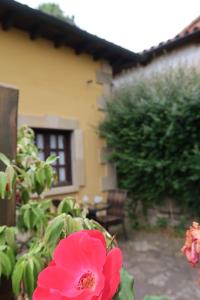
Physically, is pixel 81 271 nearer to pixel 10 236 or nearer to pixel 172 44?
pixel 10 236

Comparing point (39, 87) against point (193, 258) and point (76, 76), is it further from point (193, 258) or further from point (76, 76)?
point (193, 258)

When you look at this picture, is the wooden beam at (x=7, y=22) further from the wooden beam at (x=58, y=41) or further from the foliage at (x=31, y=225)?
the foliage at (x=31, y=225)

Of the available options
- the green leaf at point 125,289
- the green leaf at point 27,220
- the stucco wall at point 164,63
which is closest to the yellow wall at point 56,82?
the stucco wall at point 164,63

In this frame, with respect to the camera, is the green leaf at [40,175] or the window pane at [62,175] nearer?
the green leaf at [40,175]

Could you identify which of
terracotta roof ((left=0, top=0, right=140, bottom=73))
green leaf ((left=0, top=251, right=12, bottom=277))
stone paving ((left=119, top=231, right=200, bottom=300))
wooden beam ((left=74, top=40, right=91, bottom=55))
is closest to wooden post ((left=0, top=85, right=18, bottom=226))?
green leaf ((left=0, top=251, right=12, bottom=277))

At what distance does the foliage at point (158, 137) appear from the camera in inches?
219

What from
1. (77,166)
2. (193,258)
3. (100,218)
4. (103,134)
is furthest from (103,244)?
(103,134)

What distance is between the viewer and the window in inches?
225

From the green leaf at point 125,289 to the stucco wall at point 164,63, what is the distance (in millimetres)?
6019

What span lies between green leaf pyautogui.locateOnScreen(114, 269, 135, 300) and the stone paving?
2588mm

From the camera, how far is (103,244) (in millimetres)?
531

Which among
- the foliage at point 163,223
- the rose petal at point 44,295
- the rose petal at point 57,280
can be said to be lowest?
the foliage at point 163,223

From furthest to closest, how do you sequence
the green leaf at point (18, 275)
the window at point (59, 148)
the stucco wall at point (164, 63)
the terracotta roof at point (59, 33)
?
the stucco wall at point (164, 63)
the window at point (59, 148)
the terracotta roof at point (59, 33)
the green leaf at point (18, 275)

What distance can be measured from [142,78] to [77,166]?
90.3 inches
